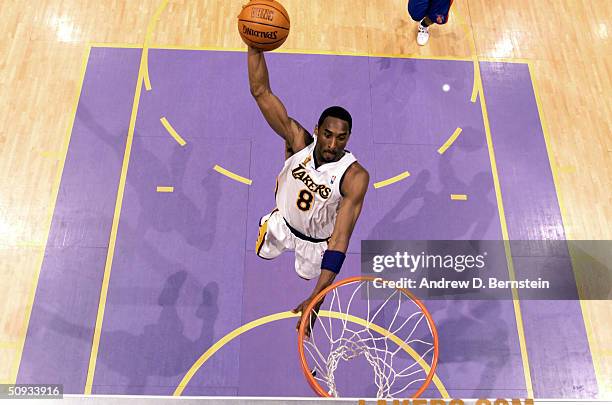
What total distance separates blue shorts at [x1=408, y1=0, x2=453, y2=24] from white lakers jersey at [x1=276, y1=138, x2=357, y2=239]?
168 inches

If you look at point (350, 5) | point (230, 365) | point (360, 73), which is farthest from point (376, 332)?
point (350, 5)

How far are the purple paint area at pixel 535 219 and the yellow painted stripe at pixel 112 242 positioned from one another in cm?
517

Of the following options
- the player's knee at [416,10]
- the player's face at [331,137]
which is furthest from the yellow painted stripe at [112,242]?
the player's knee at [416,10]

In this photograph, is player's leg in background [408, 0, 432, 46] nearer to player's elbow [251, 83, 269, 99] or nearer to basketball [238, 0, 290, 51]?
basketball [238, 0, 290, 51]

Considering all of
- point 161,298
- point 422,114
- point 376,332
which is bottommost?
point 376,332

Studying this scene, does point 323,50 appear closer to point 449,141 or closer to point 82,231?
point 449,141

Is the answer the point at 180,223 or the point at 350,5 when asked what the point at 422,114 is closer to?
the point at 350,5

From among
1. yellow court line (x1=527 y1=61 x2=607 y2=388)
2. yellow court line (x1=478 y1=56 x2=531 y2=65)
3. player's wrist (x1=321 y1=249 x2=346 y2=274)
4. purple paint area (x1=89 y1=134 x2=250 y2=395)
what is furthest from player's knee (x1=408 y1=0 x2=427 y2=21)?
player's wrist (x1=321 y1=249 x2=346 y2=274)

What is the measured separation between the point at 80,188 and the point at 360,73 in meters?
4.50

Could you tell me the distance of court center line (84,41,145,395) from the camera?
229 inches

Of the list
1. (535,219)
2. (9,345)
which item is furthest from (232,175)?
(535,219)

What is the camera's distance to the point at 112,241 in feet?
21.4

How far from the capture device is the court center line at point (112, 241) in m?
5.81

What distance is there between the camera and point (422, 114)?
7672 millimetres
